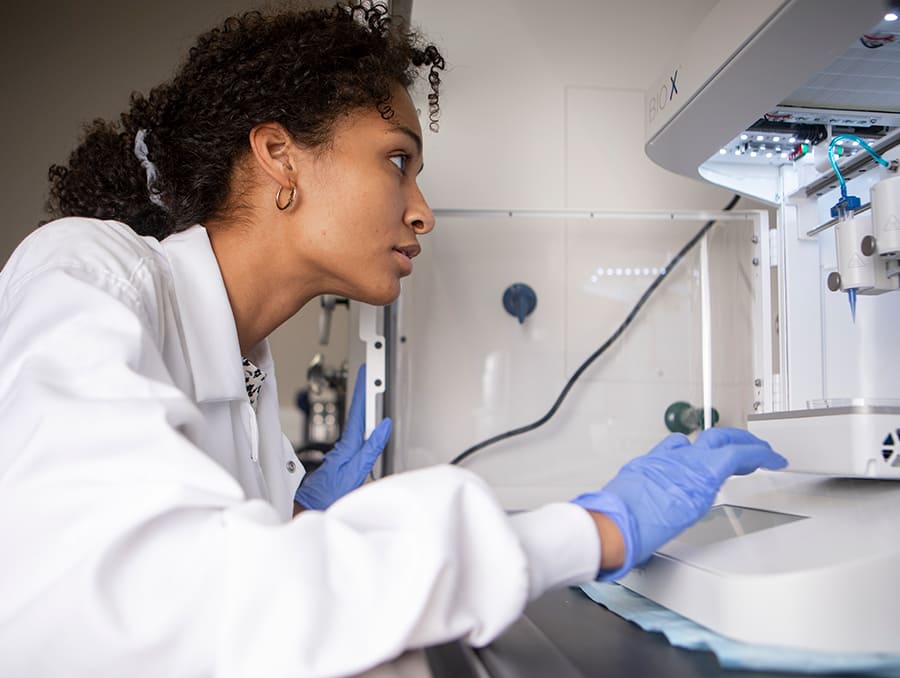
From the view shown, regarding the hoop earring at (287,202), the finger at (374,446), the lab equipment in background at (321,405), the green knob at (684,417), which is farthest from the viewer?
the lab equipment in background at (321,405)

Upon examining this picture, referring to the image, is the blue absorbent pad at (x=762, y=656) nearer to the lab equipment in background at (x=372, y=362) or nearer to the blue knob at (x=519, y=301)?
the lab equipment in background at (x=372, y=362)

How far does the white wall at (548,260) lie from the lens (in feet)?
5.37

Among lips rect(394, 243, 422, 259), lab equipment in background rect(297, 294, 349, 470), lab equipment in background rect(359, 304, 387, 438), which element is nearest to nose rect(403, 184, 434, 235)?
lips rect(394, 243, 422, 259)

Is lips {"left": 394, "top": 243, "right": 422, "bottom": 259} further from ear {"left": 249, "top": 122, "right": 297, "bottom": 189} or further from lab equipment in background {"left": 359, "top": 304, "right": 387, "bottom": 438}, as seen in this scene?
lab equipment in background {"left": 359, "top": 304, "right": 387, "bottom": 438}

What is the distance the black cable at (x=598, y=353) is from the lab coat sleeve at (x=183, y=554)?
106cm

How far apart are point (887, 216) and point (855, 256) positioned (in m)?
0.10

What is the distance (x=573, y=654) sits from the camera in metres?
0.62

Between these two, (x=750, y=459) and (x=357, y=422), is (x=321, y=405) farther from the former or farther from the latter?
(x=750, y=459)

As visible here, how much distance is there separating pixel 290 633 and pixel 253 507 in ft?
0.31

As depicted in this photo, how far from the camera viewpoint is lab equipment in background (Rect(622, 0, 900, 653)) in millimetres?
581

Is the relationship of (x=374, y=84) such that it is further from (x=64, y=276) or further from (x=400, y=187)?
(x=64, y=276)

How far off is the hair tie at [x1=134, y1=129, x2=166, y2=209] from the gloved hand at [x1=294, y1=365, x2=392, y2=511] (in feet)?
1.91

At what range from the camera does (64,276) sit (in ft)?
2.07

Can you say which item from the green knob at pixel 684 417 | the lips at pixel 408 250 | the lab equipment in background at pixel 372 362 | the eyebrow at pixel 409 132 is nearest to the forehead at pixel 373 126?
the eyebrow at pixel 409 132
